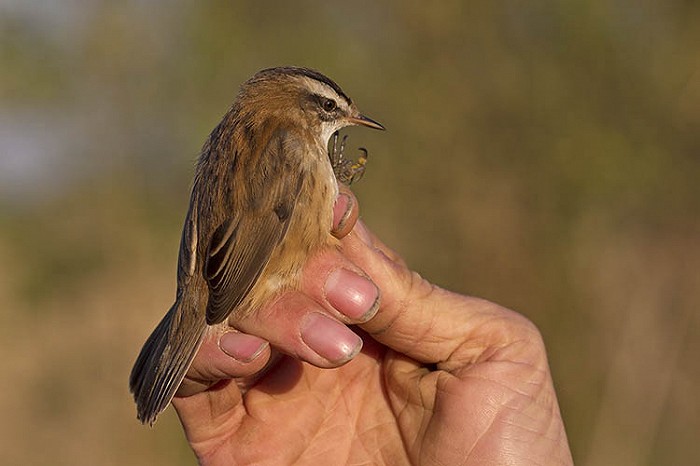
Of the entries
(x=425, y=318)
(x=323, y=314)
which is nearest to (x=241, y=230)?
(x=323, y=314)

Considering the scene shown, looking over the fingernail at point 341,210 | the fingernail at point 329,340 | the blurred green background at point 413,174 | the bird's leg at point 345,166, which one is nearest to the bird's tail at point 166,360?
the fingernail at point 329,340

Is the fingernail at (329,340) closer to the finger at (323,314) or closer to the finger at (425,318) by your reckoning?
the finger at (323,314)

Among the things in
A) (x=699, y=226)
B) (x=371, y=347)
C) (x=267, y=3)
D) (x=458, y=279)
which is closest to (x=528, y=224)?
(x=458, y=279)

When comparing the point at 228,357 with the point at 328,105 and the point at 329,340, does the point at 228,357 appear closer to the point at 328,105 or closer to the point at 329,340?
the point at 329,340

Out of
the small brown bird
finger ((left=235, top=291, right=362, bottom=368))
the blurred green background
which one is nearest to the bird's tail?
the small brown bird

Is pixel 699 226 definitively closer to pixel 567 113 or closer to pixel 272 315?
pixel 567 113

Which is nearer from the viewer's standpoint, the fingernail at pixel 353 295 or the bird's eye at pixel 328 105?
the fingernail at pixel 353 295
